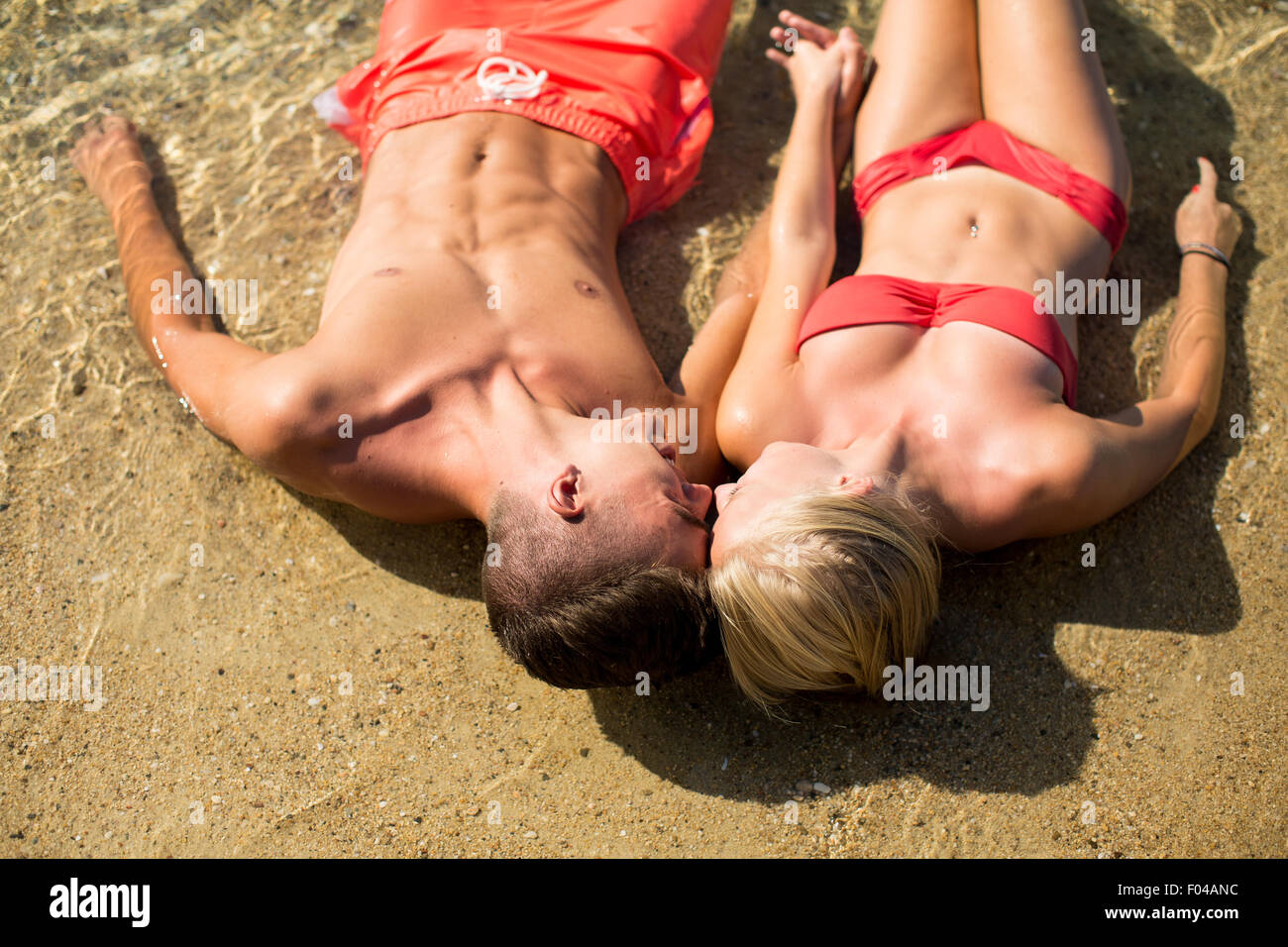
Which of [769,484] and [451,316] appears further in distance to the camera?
[451,316]

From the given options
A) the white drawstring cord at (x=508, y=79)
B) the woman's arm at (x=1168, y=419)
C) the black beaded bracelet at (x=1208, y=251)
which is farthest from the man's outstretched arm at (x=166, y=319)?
the black beaded bracelet at (x=1208, y=251)

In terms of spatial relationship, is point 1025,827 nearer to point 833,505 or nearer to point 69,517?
point 833,505

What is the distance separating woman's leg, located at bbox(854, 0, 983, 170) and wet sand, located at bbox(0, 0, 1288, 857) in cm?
53

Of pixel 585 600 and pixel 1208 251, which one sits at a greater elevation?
pixel 1208 251

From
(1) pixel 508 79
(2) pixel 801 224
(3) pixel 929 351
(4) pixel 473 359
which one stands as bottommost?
(4) pixel 473 359

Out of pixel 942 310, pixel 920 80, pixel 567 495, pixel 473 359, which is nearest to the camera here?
pixel 567 495

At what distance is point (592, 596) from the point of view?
2.54m

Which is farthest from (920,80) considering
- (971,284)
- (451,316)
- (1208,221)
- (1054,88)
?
(451,316)

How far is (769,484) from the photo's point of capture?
2.71 m

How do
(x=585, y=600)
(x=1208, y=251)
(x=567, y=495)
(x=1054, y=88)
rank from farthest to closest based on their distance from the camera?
(x=1208, y=251) → (x=1054, y=88) → (x=567, y=495) → (x=585, y=600)

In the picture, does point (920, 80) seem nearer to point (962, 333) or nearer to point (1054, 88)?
point (1054, 88)

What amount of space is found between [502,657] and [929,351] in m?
1.79

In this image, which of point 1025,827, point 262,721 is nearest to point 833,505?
point 1025,827

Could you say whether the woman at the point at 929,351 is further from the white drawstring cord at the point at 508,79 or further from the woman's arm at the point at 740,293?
the white drawstring cord at the point at 508,79
